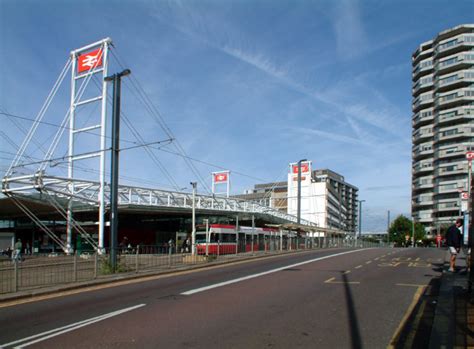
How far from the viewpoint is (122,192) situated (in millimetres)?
42656

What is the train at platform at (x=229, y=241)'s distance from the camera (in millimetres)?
36438

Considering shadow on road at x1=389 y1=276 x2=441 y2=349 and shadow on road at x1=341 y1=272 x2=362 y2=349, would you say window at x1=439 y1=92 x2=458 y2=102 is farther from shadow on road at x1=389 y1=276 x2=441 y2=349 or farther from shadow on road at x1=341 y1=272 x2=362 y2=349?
shadow on road at x1=389 y1=276 x2=441 y2=349

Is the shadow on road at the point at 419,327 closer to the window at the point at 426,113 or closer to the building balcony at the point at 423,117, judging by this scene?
the building balcony at the point at 423,117

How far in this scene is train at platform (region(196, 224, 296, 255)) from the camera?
3644cm

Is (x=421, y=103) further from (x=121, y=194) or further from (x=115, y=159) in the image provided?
(x=115, y=159)

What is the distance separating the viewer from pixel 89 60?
1523 inches

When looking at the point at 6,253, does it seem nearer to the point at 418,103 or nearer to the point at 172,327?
the point at 172,327

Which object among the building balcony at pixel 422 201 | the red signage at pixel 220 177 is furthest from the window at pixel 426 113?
the red signage at pixel 220 177

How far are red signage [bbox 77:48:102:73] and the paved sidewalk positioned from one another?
32793 millimetres

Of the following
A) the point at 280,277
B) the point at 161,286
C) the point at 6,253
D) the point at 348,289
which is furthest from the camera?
the point at 6,253

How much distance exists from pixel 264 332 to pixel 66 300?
6.16 m

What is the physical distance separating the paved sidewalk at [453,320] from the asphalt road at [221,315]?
70 cm

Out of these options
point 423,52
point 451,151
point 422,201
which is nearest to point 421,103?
point 423,52

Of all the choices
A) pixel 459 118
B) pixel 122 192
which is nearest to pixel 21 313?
pixel 122 192
